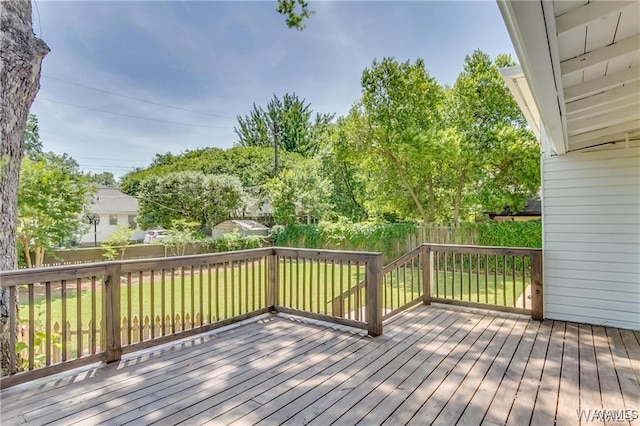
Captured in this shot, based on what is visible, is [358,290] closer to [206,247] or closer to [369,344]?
[369,344]

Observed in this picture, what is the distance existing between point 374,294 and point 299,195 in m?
10.2

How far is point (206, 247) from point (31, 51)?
10.0 m

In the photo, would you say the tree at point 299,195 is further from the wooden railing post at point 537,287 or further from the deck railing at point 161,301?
the wooden railing post at point 537,287

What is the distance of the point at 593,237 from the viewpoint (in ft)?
13.6

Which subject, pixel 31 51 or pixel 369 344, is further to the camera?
pixel 369 344

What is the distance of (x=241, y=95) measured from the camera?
20.3 meters

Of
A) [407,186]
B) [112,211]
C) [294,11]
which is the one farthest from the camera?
[112,211]

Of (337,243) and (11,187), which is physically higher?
(11,187)

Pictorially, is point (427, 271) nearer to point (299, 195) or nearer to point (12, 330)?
point (12, 330)

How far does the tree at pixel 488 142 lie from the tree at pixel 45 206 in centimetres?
1079

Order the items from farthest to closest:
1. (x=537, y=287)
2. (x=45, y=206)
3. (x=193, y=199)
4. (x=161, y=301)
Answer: (x=193, y=199) < (x=45, y=206) < (x=537, y=287) < (x=161, y=301)

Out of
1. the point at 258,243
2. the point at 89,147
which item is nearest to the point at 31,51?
the point at 258,243

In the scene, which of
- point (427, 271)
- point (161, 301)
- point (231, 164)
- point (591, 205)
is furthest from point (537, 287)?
point (231, 164)

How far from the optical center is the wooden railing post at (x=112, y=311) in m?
2.91
